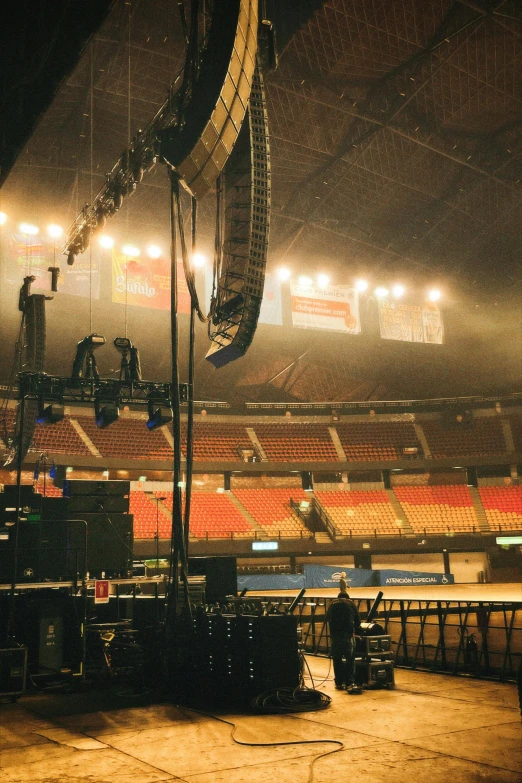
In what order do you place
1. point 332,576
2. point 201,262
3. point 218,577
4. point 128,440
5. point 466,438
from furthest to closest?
1. point 466,438
2. point 128,440
3. point 201,262
4. point 332,576
5. point 218,577

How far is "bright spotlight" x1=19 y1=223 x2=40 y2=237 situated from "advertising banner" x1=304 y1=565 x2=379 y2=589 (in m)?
17.9

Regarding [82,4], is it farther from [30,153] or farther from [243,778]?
[30,153]

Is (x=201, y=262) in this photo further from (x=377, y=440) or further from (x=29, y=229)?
(x=377, y=440)

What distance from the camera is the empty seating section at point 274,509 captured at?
31.3m

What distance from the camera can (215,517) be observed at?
102 feet

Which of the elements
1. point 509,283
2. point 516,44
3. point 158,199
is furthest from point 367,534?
point 516,44

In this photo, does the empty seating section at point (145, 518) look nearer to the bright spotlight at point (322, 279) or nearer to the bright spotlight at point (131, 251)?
the bright spotlight at point (131, 251)

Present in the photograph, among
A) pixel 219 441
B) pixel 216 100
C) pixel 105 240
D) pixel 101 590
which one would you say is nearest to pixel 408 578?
pixel 219 441

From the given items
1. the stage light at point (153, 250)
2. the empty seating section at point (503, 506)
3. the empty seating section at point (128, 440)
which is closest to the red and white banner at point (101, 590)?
the stage light at point (153, 250)

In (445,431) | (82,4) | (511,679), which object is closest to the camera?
(82,4)

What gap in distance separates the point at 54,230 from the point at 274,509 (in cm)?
1656

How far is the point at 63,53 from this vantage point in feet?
23.7

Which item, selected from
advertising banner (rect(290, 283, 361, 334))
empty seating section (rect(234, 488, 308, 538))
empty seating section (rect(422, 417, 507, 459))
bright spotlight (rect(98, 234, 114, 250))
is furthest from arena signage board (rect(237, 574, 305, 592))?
bright spotlight (rect(98, 234, 114, 250))

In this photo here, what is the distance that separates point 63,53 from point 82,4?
0.65 metres
